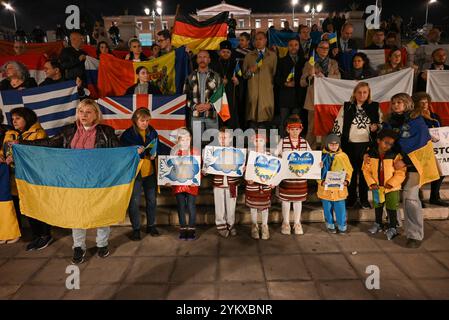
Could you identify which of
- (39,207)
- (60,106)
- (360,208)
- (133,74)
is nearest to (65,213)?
(39,207)

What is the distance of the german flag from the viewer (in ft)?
21.9

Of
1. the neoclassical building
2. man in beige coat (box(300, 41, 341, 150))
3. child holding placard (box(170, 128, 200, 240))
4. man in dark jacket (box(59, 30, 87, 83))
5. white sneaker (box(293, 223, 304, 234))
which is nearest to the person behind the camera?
child holding placard (box(170, 128, 200, 240))

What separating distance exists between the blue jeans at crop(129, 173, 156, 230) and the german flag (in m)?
3.50

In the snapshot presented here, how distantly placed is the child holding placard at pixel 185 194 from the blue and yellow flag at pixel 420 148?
2.74 metres

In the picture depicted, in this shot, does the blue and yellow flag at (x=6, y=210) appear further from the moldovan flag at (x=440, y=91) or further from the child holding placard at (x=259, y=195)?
the moldovan flag at (x=440, y=91)

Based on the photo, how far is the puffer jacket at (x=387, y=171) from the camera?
13.9 feet

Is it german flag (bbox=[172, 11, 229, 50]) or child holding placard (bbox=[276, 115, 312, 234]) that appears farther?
german flag (bbox=[172, 11, 229, 50])

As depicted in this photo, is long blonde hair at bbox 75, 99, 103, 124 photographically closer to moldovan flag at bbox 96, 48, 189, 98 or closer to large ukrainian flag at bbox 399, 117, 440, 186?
moldovan flag at bbox 96, 48, 189, 98

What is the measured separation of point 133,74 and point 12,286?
4.12 m

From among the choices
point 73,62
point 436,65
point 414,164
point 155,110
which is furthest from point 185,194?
point 436,65

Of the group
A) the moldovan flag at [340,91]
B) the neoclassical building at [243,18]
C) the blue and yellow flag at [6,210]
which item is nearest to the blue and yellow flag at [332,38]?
the moldovan flag at [340,91]

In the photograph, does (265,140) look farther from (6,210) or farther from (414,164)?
(6,210)

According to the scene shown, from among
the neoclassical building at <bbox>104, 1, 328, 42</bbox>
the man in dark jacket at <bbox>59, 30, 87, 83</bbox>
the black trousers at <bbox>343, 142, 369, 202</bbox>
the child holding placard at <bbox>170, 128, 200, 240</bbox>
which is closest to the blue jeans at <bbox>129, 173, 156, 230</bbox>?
the child holding placard at <bbox>170, 128, 200, 240</bbox>

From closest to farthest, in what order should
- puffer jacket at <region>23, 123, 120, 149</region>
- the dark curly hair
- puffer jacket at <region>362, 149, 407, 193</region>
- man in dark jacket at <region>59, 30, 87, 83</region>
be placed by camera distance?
puffer jacket at <region>23, 123, 120, 149</region> < the dark curly hair < puffer jacket at <region>362, 149, 407, 193</region> < man in dark jacket at <region>59, 30, 87, 83</region>
